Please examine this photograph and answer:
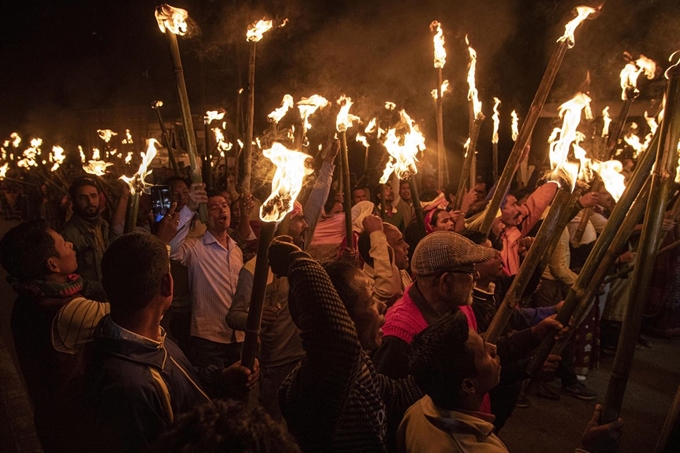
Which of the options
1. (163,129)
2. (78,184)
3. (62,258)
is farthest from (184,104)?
(163,129)

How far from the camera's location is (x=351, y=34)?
13.9 meters

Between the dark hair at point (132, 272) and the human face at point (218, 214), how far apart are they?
2.34 m

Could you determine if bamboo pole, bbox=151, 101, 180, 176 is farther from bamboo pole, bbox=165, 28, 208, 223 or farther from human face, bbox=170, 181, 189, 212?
bamboo pole, bbox=165, 28, 208, 223

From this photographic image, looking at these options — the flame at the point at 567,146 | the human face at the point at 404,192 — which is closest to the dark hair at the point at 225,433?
the flame at the point at 567,146

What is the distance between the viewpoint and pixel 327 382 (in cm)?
154

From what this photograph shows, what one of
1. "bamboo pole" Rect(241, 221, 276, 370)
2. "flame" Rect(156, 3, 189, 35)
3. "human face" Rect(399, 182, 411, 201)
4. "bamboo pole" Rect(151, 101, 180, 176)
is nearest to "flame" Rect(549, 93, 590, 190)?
"bamboo pole" Rect(241, 221, 276, 370)

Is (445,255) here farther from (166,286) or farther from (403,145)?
(403,145)

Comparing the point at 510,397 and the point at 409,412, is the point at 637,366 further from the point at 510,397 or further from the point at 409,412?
the point at 409,412

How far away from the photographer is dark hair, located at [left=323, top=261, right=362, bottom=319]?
7.10ft

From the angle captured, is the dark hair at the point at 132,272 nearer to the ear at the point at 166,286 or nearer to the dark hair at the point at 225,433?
the ear at the point at 166,286

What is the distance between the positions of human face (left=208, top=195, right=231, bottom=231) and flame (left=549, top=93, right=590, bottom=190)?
3006 millimetres

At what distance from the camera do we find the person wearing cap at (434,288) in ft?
8.84

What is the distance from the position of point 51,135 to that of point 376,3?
24.8 metres

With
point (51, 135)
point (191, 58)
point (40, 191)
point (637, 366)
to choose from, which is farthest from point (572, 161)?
point (51, 135)
